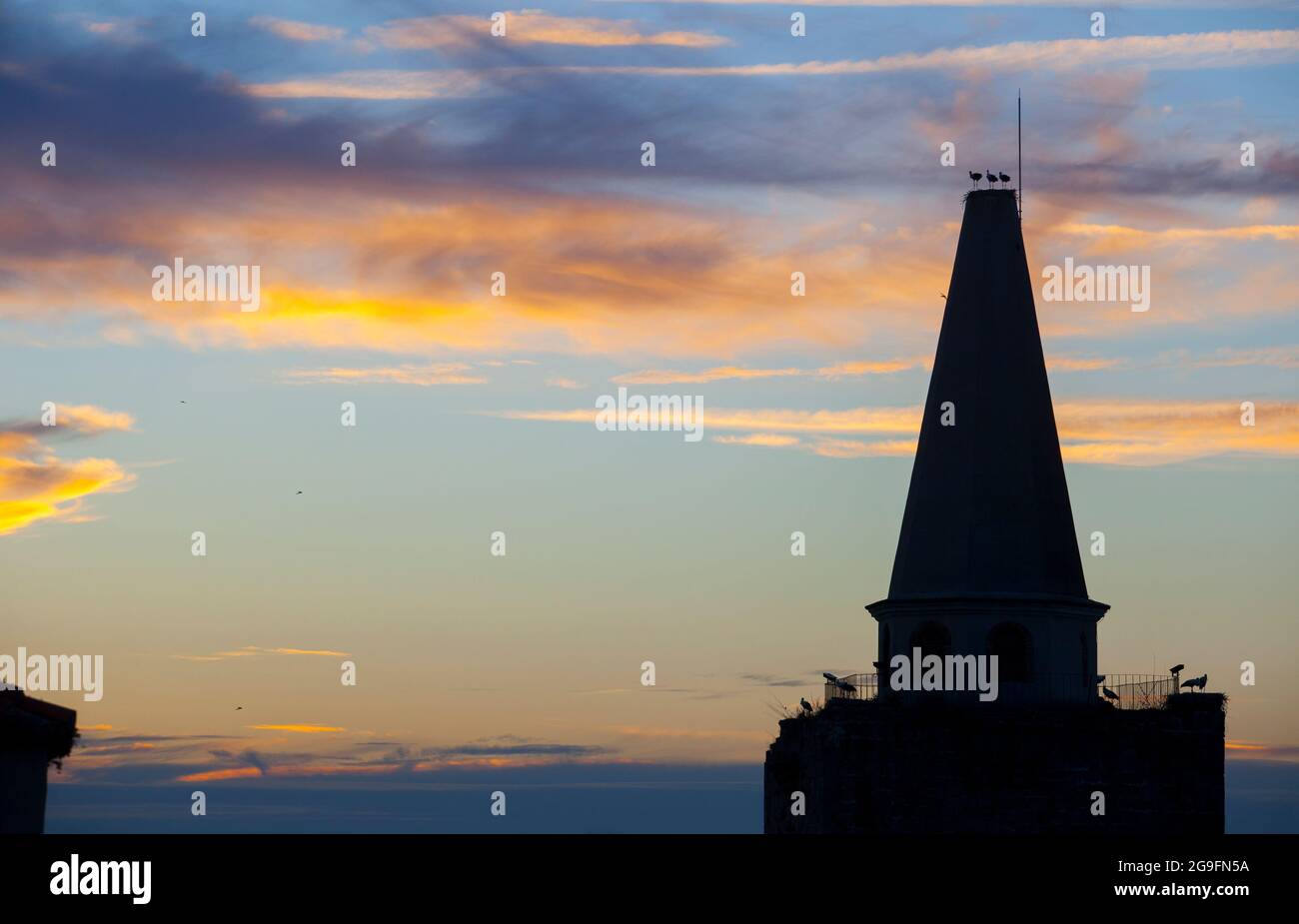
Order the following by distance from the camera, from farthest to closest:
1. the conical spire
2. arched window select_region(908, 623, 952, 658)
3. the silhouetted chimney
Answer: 1. the conical spire
2. arched window select_region(908, 623, 952, 658)
3. the silhouetted chimney

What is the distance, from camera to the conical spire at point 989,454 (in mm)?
57438

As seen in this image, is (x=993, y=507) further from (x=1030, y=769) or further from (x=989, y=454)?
(x=1030, y=769)

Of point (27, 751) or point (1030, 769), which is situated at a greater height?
point (27, 751)

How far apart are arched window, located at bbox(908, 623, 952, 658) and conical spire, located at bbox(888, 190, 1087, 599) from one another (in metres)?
0.90

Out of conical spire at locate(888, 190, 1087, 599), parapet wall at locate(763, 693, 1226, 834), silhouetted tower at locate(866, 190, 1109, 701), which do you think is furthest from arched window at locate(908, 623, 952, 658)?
parapet wall at locate(763, 693, 1226, 834)

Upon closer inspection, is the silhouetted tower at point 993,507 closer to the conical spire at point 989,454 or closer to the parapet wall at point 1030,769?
the conical spire at point 989,454

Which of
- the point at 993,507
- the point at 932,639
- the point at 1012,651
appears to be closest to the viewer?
the point at 1012,651

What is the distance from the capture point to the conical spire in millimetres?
57438

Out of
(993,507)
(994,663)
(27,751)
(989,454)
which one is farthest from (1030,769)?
(27,751)

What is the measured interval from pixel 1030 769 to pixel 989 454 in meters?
8.51

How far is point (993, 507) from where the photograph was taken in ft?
190

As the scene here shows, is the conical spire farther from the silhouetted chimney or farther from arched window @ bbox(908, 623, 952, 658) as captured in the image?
the silhouetted chimney
